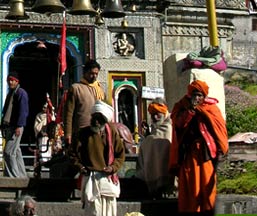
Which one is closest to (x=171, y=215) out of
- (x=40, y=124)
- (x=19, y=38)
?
(x=40, y=124)

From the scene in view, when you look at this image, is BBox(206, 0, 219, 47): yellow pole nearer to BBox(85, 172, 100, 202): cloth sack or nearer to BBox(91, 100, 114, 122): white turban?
BBox(91, 100, 114, 122): white turban

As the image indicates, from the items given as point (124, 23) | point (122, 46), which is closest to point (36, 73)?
point (122, 46)

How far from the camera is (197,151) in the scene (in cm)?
876

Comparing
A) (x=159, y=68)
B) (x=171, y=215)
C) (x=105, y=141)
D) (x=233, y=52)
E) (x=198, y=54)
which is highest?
(x=233, y=52)

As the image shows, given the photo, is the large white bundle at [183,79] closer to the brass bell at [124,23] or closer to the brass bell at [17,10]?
the brass bell at [17,10]

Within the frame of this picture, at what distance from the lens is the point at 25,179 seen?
9.57 m

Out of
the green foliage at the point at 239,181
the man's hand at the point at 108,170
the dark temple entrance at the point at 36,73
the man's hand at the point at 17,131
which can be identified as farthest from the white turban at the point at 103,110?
the dark temple entrance at the point at 36,73

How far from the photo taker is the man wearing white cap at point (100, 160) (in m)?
A: 8.30

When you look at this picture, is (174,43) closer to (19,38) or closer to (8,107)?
(19,38)

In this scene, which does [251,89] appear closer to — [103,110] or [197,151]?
[197,151]

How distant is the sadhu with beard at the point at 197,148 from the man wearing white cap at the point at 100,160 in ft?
2.39

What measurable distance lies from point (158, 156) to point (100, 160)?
1276 millimetres

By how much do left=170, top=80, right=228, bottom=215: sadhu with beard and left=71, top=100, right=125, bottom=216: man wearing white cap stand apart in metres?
0.73

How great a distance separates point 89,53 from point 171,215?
50.3ft
